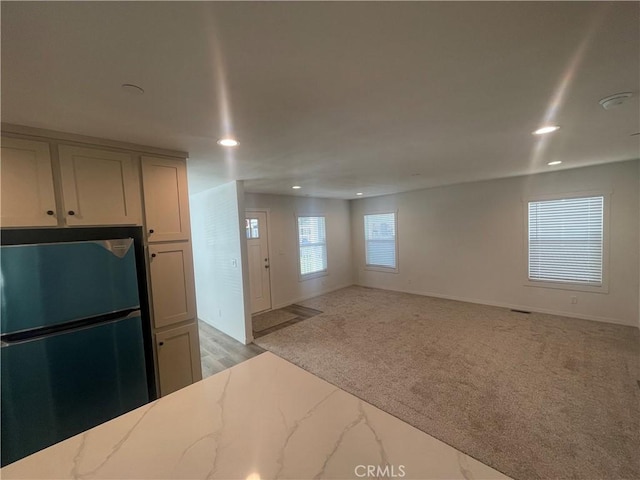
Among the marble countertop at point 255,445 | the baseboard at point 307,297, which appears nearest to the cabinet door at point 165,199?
the marble countertop at point 255,445

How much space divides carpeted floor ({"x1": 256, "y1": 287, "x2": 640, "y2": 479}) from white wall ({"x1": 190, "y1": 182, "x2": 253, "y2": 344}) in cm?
66

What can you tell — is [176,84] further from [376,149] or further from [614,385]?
[614,385]

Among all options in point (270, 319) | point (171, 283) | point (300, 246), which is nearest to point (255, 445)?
point (171, 283)

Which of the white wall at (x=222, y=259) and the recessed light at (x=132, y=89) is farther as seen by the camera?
the white wall at (x=222, y=259)

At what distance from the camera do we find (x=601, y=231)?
3812 millimetres

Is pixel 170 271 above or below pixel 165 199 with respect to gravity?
below

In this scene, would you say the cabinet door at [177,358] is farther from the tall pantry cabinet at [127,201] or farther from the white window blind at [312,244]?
the white window blind at [312,244]

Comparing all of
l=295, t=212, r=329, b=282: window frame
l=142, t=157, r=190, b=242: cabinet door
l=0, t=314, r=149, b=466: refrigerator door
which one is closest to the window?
l=295, t=212, r=329, b=282: window frame

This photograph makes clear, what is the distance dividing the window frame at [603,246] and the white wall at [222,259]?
4.73 metres

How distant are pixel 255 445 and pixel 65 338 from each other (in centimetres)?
157

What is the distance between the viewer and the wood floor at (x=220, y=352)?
10.5 ft

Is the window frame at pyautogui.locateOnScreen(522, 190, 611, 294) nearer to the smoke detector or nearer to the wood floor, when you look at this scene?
the smoke detector

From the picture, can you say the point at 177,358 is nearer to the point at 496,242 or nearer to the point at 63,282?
the point at 63,282

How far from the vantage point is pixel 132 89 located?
1260 mm
